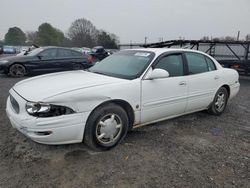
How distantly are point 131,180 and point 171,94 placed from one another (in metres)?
1.78

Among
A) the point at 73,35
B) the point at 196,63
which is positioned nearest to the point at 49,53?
the point at 196,63

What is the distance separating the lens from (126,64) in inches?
159

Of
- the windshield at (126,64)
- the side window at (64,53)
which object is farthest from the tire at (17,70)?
the windshield at (126,64)

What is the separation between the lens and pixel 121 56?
4410 millimetres

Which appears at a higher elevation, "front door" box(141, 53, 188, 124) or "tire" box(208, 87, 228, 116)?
"front door" box(141, 53, 188, 124)

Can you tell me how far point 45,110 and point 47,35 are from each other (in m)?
66.2

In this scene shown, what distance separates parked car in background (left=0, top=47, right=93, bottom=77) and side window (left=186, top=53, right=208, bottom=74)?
23.0ft

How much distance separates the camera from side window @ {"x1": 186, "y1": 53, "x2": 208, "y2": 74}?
4.43 metres

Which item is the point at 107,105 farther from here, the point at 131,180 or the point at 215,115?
the point at 215,115

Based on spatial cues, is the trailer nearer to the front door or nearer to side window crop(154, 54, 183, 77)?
side window crop(154, 54, 183, 77)

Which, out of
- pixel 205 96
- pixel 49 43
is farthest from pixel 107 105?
pixel 49 43

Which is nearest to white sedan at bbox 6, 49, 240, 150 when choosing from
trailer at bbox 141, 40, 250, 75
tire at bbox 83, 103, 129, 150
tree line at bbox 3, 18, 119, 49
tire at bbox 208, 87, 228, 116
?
tire at bbox 83, 103, 129, 150

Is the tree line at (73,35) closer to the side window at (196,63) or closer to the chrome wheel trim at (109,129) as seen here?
the side window at (196,63)

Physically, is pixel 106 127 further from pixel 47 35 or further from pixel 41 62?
pixel 47 35
